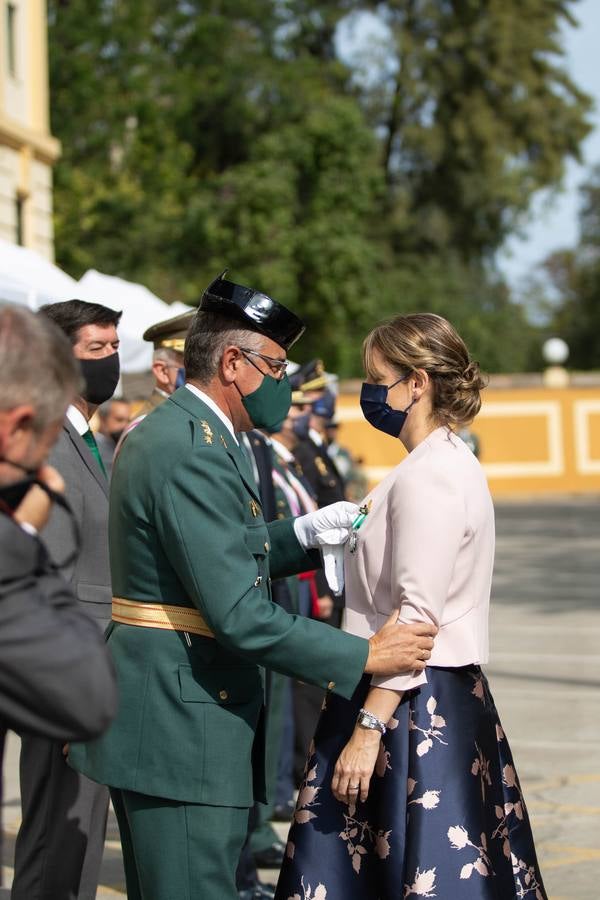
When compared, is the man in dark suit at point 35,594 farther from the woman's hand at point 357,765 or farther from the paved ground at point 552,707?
the paved ground at point 552,707

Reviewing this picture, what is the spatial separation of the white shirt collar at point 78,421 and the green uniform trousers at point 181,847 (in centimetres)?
131

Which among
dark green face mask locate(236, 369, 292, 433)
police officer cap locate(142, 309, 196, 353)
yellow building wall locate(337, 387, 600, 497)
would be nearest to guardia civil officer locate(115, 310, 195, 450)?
police officer cap locate(142, 309, 196, 353)

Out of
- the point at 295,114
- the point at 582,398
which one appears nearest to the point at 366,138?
the point at 295,114

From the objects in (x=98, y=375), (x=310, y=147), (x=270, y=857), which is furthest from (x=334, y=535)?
(x=310, y=147)

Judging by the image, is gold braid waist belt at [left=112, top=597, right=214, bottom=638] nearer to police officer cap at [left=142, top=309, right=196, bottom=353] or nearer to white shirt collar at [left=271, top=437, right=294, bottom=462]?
police officer cap at [left=142, top=309, right=196, bottom=353]

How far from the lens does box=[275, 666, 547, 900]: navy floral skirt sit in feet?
11.0

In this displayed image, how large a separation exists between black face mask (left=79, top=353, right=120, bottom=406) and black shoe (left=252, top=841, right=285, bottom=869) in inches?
87.3

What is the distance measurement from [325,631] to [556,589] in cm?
1251

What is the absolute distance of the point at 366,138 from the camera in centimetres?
3541

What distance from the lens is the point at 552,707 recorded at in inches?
341

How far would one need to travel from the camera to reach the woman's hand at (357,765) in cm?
334

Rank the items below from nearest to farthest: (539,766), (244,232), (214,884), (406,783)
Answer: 1. (214,884)
2. (406,783)
3. (539,766)
4. (244,232)

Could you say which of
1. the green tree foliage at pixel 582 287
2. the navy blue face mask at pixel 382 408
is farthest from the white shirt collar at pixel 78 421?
the green tree foliage at pixel 582 287

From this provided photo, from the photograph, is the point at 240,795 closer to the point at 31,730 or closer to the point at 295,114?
the point at 31,730
